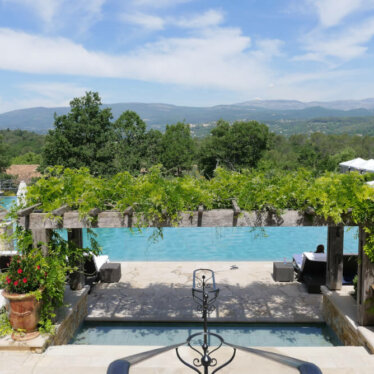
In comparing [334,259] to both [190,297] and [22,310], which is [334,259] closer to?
[190,297]

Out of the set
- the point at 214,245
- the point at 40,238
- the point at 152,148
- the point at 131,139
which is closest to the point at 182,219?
the point at 40,238

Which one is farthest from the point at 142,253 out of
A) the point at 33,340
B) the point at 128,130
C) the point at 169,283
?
the point at 128,130

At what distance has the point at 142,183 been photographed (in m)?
5.26

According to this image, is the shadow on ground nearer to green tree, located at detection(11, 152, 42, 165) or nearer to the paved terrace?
the paved terrace

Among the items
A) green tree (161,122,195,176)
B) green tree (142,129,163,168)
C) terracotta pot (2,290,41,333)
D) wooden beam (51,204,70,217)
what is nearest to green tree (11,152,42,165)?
green tree (161,122,195,176)

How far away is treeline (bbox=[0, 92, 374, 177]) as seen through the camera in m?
32.6

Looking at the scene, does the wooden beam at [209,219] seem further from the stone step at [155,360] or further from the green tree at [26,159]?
the green tree at [26,159]

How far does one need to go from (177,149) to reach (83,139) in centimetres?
1250

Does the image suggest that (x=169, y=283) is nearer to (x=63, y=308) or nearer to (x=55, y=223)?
(x=63, y=308)

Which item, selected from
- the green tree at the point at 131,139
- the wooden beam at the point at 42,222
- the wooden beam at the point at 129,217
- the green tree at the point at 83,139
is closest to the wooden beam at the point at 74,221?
the wooden beam at the point at 42,222

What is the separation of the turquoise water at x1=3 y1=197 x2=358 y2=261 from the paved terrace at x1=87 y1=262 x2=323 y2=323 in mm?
3750

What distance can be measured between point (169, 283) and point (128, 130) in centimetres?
2877

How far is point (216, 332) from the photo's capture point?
6.30 metres

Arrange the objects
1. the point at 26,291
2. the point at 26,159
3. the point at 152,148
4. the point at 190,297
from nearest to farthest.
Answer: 1. the point at 26,291
2. the point at 190,297
3. the point at 152,148
4. the point at 26,159
